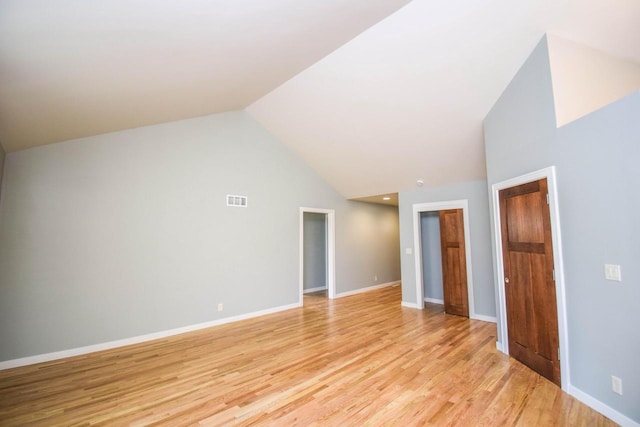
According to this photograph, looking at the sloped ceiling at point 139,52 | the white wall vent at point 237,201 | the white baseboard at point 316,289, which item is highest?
the sloped ceiling at point 139,52

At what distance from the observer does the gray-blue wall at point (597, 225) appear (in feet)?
6.36

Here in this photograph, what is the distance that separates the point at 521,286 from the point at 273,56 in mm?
3700

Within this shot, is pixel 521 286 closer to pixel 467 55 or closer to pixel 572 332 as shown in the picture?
pixel 572 332

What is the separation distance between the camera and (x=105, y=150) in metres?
3.69

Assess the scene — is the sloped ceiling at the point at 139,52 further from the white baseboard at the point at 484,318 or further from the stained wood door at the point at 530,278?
the white baseboard at the point at 484,318

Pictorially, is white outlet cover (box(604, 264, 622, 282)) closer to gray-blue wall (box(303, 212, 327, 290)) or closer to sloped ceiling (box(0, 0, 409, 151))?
sloped ceiling (box(0, 0, 409, 151))

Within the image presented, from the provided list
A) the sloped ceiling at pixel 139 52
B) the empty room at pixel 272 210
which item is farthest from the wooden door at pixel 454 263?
the sloped ceiling at pixel 139 52

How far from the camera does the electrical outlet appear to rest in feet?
6.61

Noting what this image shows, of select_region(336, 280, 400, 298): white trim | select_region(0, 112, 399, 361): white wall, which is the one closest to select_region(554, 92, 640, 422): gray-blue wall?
select_region(0, 112, 399, 361): white wall

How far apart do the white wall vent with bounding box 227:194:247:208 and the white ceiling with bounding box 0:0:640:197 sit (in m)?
1.46

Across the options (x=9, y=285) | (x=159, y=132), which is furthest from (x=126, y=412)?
(x=159, y=132)

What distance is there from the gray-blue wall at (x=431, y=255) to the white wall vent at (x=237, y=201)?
3.84 metres

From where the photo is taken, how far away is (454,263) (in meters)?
5.11

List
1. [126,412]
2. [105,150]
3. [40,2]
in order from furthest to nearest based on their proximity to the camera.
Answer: [105,150] < [126,412] < [40,2]
